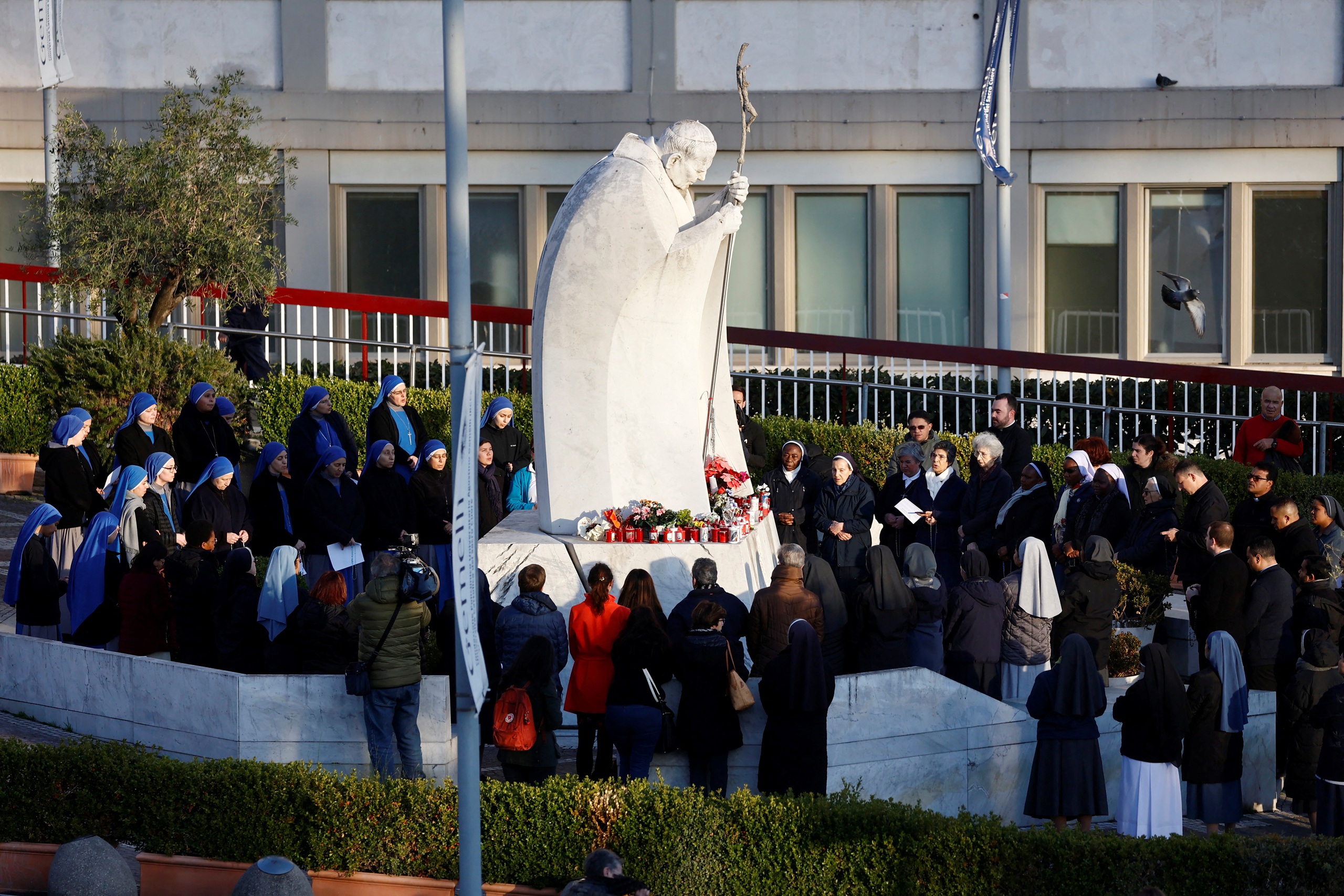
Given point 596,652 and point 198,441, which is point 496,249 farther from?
point 596,652

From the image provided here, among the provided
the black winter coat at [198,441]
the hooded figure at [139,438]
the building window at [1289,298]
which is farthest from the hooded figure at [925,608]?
the building window at [1289,298]

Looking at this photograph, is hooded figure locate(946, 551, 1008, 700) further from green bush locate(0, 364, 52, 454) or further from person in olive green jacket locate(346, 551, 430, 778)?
green bush locate(0, 364, 52, 454)

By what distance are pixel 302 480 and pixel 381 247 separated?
10490 mm

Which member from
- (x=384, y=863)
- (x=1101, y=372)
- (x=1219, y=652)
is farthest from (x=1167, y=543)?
(x=384, y=863)

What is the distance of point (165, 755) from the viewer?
948cm

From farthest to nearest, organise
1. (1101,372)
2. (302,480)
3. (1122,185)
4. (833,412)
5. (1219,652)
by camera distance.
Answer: (1122,185)
(833,412)
(1101,372)
(302,480)
(1219,652)

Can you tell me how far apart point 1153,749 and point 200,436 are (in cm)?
816

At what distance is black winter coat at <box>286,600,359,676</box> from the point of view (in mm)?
9211

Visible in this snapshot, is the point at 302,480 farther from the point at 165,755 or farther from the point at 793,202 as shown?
the point at 793,202

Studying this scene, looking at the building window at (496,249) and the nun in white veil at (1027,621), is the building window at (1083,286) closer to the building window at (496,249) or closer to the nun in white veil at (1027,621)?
the building window at (496,249)

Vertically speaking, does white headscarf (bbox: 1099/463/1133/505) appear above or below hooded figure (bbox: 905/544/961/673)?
above

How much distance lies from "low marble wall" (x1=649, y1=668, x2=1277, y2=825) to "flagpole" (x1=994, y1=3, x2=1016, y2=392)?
7655 millimetres

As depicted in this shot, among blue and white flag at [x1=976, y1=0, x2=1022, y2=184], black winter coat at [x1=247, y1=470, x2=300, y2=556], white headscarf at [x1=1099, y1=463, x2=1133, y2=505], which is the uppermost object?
blue and white flag at [x1=976, y1=0, x2=1022, y2=184]

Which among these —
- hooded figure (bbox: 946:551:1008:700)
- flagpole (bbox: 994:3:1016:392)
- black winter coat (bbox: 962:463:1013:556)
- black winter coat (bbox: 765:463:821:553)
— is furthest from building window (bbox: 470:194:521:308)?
hooded figure (bbox: 946:551:1008:700)
